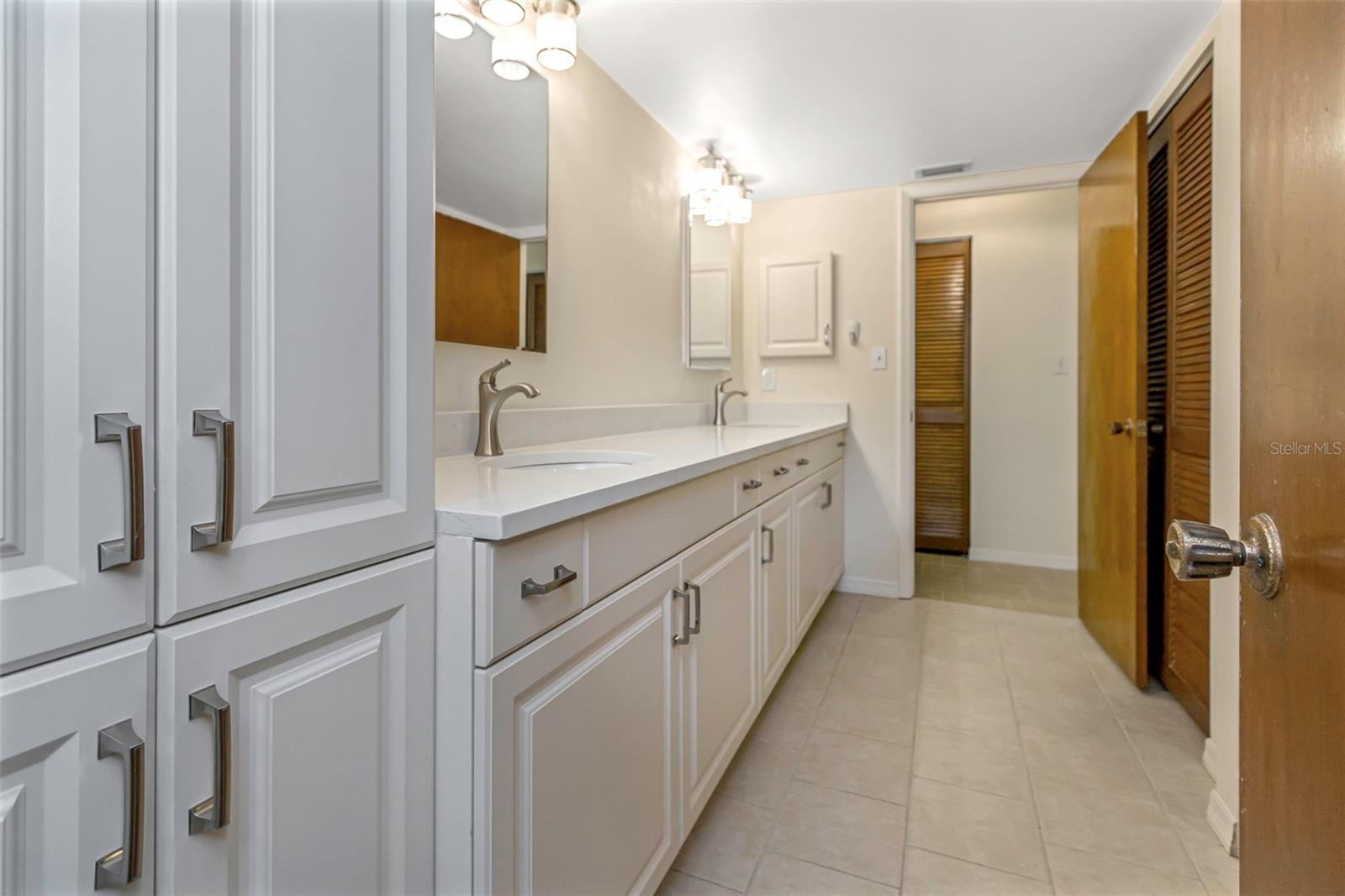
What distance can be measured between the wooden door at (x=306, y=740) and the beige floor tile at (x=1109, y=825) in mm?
1466

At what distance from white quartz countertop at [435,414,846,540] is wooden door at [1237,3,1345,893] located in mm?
710

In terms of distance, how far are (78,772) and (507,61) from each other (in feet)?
5.52

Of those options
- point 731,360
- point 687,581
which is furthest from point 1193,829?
point 731,360

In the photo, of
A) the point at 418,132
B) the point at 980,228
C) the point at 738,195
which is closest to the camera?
the point at 418,132

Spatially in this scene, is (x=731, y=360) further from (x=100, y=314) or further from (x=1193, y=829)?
(x=100, y=314)

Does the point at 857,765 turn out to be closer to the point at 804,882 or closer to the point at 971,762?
the point at 971,762

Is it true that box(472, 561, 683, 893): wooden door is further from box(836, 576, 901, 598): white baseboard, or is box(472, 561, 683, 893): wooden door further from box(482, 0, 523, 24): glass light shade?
box(836, 576, 901, 598): white baseboard

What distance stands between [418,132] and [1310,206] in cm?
85

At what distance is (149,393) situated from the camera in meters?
0.52

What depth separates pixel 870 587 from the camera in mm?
3275

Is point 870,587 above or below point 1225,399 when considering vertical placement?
below

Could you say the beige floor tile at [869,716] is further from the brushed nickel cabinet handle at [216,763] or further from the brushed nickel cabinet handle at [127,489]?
the brushed nickel cabinet handle at [127,489]

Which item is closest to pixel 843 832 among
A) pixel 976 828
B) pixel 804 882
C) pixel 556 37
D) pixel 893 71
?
pixel 804 882

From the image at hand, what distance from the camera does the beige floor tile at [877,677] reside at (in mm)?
2203
